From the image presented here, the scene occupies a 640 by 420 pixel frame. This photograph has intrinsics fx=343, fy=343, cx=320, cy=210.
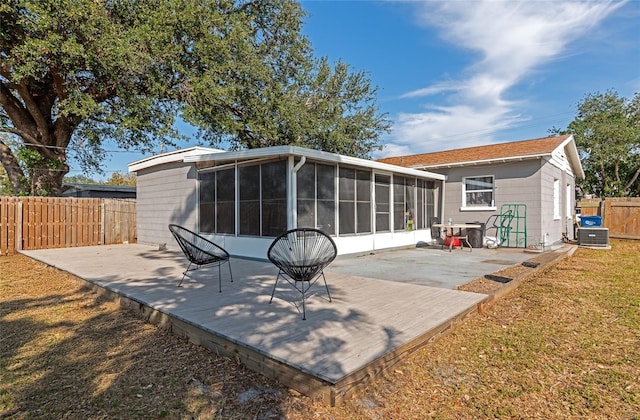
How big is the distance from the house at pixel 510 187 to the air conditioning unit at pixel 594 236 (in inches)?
28.6

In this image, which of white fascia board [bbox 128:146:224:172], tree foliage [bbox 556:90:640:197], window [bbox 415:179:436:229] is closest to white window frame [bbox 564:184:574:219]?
window [bbox 415:179:436:229]

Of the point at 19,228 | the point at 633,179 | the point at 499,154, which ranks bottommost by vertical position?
the point at 19,228

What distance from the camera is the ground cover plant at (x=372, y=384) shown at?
2.23 meters

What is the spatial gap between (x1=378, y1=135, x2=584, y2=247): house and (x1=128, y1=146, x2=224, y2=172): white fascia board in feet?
24.3

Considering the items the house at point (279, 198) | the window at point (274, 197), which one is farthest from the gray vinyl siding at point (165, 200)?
the window at point (274, 197)

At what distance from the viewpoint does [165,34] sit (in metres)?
10.5

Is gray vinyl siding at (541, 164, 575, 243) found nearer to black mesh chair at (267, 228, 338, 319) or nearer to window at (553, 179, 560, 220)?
window at (553, 179, 560, 220)

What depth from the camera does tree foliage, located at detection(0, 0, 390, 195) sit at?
9594mm

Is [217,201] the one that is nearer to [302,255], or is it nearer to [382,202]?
[382,202]

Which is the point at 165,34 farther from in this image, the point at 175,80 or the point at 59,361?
the point at 59,361

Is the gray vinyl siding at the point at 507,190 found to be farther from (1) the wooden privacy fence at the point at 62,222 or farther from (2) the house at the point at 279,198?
(1) the wooden privacy fence at the point at 62,222

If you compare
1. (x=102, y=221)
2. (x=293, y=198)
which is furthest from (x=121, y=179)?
(x=293, y=198)

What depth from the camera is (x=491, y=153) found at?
11297mm

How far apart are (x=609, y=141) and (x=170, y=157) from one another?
25331 mm
